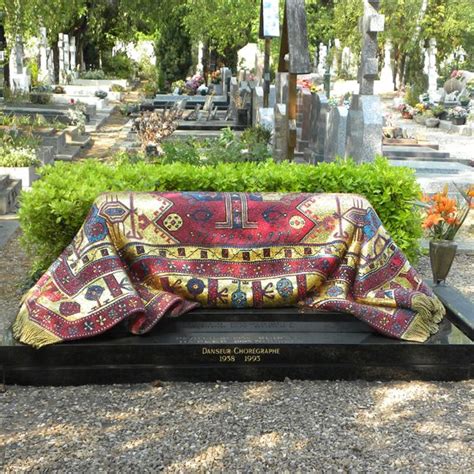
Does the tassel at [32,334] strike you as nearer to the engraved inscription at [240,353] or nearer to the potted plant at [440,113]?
the engraved inscription at [240,353]

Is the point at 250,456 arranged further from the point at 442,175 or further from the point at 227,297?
the point at 442,175

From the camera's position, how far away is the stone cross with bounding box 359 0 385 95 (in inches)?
466

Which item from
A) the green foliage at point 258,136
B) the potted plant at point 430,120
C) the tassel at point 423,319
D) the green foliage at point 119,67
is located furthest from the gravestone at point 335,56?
the tassel at point 423,319

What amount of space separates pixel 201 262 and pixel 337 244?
38.4 inches

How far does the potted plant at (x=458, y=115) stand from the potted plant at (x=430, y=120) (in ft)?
1.84

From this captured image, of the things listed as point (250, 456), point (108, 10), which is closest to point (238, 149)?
point (250, 456)

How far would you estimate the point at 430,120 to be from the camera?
81.9 ft

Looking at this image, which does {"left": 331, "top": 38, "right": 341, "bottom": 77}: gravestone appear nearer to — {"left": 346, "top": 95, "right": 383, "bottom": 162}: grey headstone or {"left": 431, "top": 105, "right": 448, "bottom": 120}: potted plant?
{"left": 431, "top": 105, "right": 448, "bottom": 120}: potted plant

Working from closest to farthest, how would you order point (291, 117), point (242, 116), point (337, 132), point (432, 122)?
1. point (291, 117)
2. point (337, 132)
3. point (242, 116)
4. point (432, 122)

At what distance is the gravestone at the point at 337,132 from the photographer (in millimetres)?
11805

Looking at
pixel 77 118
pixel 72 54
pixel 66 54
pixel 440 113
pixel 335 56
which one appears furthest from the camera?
pixel 335 56

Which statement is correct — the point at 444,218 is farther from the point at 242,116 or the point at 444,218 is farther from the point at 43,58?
the point at 43,58

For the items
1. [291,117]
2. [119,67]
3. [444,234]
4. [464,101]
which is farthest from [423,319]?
[119,67]

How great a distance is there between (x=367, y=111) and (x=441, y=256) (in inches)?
218
